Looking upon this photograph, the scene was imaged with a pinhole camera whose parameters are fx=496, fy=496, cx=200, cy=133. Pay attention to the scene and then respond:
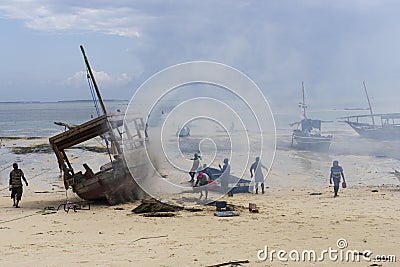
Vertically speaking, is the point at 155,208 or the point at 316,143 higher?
the point at 316,143

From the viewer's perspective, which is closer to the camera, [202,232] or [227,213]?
[202,232]

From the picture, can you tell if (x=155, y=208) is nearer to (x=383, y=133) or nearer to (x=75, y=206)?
(x=75, y=206)

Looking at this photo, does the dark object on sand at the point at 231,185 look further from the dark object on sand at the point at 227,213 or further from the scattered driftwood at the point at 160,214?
the scattered driftwood at the point at 160,214

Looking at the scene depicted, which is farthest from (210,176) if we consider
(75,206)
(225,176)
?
(75,206)

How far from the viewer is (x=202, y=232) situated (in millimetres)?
11547

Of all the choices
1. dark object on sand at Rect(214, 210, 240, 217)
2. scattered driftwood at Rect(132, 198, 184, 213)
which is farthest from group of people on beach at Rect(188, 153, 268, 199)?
dark object on sand at Rect(214, 210, 240, 217)

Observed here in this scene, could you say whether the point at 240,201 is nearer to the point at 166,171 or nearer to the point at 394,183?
the point at 166,171

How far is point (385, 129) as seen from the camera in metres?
46.9

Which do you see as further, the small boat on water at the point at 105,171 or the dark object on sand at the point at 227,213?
the small boat on water at the point at 105,171

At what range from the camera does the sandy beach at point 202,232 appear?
30.5 feet

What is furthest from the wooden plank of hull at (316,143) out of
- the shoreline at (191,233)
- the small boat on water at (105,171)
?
the small boat on water at (105,171)

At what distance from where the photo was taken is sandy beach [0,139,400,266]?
930 centimetres

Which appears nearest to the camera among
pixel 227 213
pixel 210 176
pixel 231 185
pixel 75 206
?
pixel 227 213

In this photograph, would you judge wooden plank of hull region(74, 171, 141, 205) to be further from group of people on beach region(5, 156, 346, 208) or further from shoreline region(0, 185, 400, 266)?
group of people on beach region(5, 156, 346, 208)
